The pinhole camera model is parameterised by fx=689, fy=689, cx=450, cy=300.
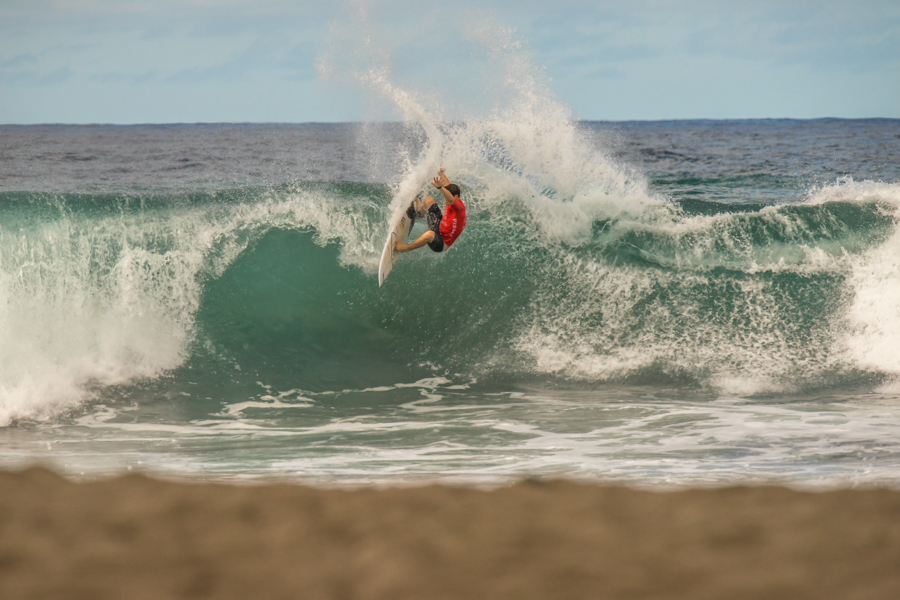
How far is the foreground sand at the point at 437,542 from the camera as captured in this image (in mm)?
2145

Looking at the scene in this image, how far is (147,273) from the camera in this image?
9.27 m

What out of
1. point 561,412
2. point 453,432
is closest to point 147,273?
point 453,432


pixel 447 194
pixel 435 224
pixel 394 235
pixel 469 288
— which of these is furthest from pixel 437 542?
pixel 469 288

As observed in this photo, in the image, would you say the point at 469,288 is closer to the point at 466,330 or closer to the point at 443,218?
the point at 466,330

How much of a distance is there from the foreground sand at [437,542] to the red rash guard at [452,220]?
461 cm

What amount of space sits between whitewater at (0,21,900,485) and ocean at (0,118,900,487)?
0.13ft

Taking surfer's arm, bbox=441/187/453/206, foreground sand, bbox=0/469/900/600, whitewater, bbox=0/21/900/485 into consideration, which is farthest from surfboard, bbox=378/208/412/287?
foreground sand, bbox=0/469/900/600

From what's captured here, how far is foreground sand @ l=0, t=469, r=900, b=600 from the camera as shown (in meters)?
2.14

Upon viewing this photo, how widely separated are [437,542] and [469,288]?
7.58 metres

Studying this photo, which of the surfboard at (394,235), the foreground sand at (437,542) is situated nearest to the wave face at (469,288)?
the surfboard at (394,235)

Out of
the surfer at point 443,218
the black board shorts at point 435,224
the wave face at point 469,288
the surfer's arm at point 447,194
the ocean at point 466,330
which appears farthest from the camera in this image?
the wave face at point 469,288

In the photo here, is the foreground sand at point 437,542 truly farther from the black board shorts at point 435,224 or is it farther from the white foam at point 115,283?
the white foam at point 115,283

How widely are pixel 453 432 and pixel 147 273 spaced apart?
5.19m

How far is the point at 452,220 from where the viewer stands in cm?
745
